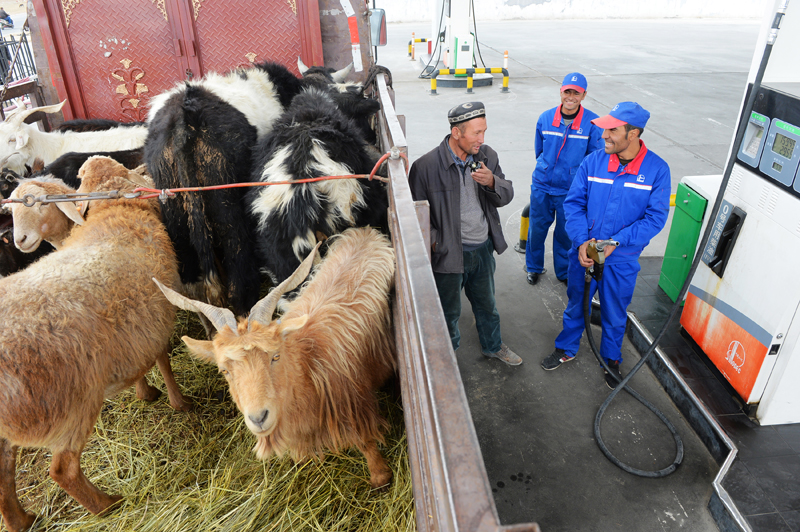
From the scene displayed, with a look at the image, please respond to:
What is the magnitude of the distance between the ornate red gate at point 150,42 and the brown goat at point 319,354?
11.2ft

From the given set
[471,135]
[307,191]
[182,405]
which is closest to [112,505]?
[182,405]

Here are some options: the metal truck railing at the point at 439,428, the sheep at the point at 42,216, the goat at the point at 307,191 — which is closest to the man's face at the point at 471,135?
the goat at the point at 307,191

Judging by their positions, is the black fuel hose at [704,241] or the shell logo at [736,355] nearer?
the black fuel hose at [704,241]

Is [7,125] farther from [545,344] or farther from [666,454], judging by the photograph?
[666,454]

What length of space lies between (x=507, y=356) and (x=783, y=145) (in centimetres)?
233

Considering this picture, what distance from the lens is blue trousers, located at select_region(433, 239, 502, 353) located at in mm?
3705

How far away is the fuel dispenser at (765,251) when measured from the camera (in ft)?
9.84

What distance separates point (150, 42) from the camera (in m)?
5.50

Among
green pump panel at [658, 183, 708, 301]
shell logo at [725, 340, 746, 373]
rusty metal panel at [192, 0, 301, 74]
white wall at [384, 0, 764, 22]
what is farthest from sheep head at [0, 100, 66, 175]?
white wall at [384, 0, 764, 22]

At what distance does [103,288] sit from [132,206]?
1.00 metres

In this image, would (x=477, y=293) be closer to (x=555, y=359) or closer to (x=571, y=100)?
(x=555, y=359)

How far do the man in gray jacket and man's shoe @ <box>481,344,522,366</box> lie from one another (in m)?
0.57

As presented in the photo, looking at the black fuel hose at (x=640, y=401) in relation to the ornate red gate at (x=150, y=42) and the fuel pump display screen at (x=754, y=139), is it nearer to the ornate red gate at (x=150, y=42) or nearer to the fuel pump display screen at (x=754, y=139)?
the fuel pump display screen at (x=754, y=139)

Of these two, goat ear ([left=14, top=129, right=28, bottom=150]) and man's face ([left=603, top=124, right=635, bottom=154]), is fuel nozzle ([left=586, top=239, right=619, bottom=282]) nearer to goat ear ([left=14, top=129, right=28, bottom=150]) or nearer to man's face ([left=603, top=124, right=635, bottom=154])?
man's face ([left=603, top=124, right=635, bottom=154])
